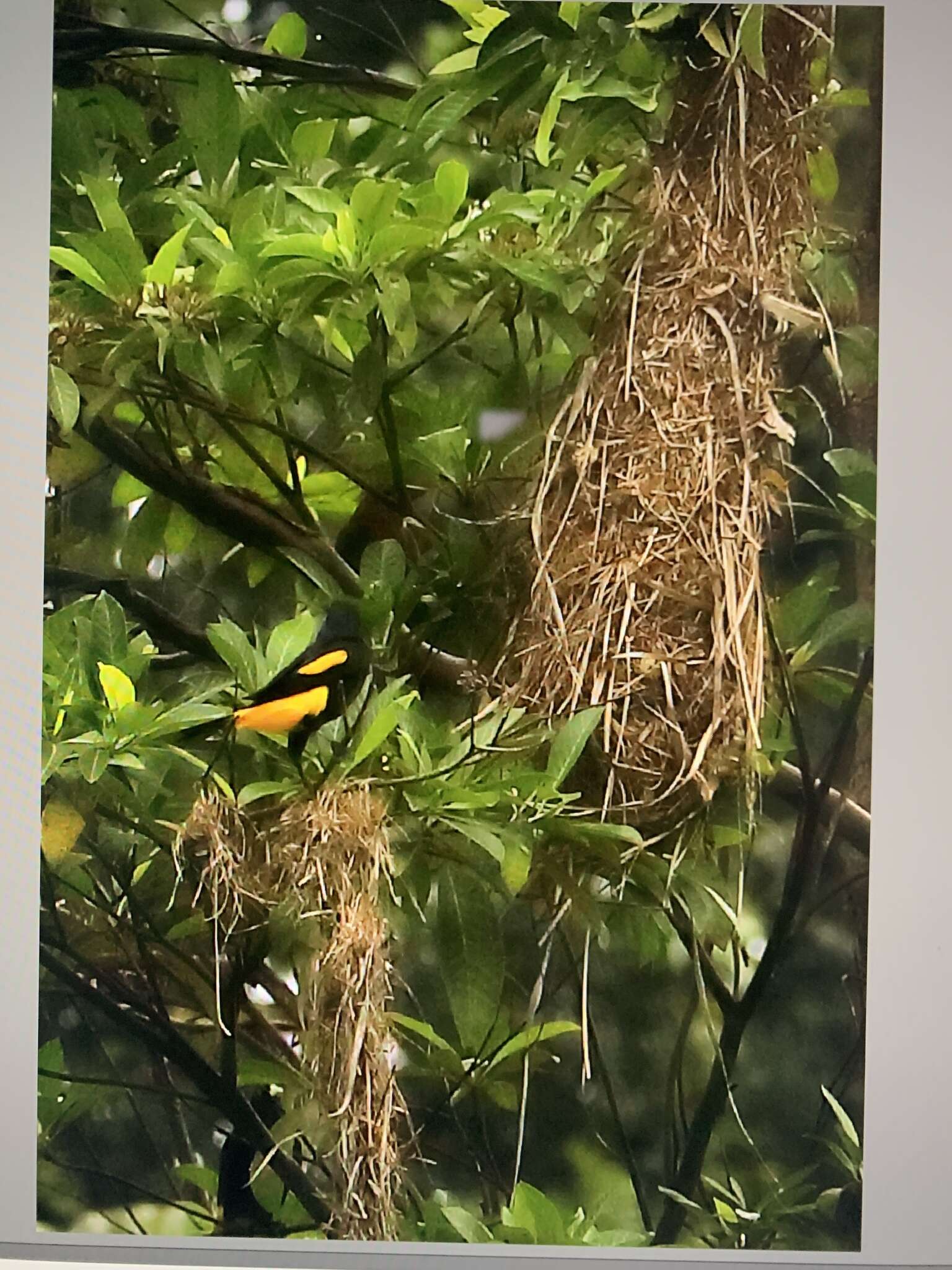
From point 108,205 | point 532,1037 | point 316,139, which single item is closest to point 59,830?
point 532,1037

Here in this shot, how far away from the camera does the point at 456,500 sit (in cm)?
112

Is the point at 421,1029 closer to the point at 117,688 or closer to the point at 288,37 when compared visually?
the point at 117,688

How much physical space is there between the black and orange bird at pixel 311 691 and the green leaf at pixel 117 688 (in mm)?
123

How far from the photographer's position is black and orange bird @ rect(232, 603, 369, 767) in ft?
3.69

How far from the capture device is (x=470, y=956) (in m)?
1.12

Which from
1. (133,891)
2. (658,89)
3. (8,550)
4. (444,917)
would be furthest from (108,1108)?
(658,89)

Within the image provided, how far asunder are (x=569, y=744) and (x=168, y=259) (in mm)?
638

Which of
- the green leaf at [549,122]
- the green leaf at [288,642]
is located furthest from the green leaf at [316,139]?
the green leaf at [288,642]

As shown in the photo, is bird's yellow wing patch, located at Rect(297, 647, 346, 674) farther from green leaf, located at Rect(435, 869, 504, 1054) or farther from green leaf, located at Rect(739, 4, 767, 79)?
green leaf, located at Rect(739, 4, 767, 79)

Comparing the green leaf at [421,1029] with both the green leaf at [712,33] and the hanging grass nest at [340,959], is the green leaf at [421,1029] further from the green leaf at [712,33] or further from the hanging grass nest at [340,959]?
the green leaf at [712,33]

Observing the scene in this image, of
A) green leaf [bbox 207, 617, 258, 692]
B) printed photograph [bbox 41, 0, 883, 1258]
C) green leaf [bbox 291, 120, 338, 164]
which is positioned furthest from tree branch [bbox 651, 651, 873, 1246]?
green leaf [bbox 291, 120, 338, 164]

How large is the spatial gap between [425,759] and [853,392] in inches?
22.6

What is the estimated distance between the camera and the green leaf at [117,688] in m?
1.14

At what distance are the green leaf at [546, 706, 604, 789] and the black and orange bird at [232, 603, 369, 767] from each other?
208 millimetres
